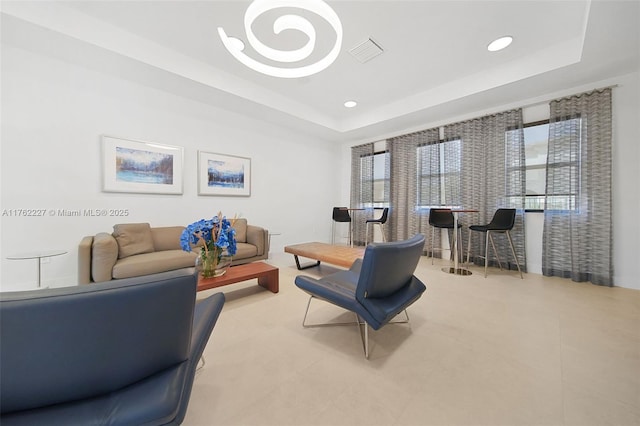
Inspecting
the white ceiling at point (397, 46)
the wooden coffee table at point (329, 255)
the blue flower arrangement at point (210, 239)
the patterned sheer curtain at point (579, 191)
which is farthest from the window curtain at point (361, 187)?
the blue flower arrangement at point (210, 239)

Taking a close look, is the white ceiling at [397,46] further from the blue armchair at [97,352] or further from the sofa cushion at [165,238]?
the blue armchair at [97,352]

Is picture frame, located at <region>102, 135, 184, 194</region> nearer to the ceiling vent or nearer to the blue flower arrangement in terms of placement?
the blue flower arrangement

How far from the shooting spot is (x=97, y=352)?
68cm

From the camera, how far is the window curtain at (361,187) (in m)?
5.56

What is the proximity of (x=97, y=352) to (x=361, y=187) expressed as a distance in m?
5.40

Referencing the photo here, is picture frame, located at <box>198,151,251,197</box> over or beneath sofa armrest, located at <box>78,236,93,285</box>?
over

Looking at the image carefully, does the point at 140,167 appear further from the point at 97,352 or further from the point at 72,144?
the point at 97,352

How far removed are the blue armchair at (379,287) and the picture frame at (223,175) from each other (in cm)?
292

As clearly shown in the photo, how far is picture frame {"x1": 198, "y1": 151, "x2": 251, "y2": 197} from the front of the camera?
12.7 ft

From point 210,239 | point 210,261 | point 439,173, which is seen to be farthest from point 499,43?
point 210,261

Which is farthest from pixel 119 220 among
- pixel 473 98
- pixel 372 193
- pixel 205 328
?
pixel 473 98

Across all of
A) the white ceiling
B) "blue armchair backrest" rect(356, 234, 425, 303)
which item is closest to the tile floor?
"blue armchair backrest" rect(356, 234, 425, 303)

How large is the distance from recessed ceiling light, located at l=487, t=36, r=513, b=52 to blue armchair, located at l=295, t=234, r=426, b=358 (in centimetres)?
279

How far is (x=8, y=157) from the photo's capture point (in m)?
2.51
